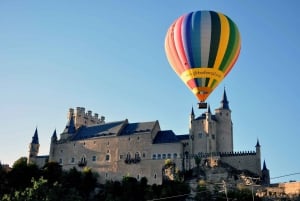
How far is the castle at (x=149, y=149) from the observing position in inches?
2844

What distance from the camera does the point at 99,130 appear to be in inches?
3329

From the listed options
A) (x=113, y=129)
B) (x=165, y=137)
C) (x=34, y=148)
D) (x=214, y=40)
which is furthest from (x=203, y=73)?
(x=34, y=148)

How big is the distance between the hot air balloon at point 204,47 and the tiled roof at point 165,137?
3608 centimetres

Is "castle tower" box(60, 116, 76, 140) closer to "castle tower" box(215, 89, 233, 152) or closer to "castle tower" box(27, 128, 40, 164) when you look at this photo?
"castle tower" box(27, 128, 40, 164)

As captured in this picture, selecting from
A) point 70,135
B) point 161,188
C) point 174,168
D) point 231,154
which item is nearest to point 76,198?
point 161,188

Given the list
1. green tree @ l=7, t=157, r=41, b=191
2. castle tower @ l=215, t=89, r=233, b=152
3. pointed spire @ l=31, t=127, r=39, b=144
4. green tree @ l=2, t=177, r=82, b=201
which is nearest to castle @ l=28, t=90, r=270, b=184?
castle tower @ l=215, t=89, r=233, b=152

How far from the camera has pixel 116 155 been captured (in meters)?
78.8

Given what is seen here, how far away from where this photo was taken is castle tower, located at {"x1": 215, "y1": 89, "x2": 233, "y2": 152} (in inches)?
2940

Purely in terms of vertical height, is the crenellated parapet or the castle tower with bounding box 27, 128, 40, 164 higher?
the crenellated parapet

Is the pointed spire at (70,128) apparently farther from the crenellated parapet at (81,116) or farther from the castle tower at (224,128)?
the castle tower at (224,128)

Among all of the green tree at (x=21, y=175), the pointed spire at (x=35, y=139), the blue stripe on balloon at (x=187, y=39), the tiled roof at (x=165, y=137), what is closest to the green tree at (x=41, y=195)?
the green tree at (x=21, y=175)

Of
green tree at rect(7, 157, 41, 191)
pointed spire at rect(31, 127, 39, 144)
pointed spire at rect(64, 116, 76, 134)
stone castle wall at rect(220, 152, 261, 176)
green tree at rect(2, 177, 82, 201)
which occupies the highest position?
pointed spire at rect(64, 116, 76, 134)

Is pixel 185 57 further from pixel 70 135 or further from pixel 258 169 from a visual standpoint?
pixel 70 135

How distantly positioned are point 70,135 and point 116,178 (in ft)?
46.2
